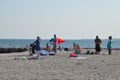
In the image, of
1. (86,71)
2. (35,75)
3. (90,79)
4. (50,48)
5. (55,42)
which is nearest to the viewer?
(90,79)

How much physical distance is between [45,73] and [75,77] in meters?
1.92

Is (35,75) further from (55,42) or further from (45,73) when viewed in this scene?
(55,42)

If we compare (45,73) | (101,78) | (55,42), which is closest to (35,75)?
(45,73)

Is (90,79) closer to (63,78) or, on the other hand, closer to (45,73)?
(63,78)

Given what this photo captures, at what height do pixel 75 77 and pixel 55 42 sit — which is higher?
pixel 55 42

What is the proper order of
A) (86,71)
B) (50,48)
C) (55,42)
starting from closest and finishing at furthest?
(86,71) → (55,42) → (50,48)

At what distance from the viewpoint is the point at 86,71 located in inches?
692

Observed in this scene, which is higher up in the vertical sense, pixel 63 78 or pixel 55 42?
pixel 55 42

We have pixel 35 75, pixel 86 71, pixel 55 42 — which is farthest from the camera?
pixel 55 42

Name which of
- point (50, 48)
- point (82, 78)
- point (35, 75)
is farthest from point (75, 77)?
point (50, 48)

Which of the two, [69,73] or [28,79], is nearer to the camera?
[28,79]

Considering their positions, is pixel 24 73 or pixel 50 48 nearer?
pixel 24 73

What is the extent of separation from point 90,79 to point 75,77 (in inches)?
33.3

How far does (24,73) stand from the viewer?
1689 centimetres
